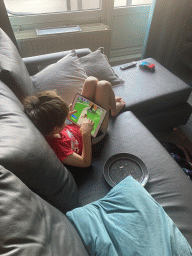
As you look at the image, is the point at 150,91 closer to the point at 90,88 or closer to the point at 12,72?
the point at 90,88

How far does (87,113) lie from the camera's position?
1.23 meters

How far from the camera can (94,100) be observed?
4.42 feet

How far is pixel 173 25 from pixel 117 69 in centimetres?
118

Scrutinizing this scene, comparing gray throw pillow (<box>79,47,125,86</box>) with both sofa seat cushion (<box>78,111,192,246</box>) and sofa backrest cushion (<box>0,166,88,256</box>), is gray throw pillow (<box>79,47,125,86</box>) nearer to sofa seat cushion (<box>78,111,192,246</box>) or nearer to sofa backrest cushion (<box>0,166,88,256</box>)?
sofa seat cushion (<box>78,111,192,246</box>)

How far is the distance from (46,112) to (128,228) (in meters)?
0.61

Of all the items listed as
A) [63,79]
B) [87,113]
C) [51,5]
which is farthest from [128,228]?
[51,5]

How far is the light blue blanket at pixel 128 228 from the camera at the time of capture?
0.64 meters

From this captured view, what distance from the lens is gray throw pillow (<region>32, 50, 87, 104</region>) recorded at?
141cm

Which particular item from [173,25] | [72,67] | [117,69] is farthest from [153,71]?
[173,25]

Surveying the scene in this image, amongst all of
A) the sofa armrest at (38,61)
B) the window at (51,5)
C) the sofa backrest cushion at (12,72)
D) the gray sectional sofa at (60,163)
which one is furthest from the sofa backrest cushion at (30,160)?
the window at (51,5)

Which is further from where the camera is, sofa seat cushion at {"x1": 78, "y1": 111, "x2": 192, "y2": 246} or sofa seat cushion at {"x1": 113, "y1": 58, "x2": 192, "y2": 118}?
sofa seat cushion at {"x1": 113, "y1": 58, "x2": 192, "y2": 118}

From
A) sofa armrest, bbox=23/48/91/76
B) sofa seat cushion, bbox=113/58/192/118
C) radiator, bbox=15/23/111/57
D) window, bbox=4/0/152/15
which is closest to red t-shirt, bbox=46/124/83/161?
sofa seat cushion, bbox=113/58/192/118

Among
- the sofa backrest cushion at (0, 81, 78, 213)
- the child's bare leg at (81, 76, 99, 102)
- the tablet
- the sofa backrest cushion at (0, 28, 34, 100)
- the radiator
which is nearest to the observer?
the sofa backrest cushion at (0, 81, 78, 213)

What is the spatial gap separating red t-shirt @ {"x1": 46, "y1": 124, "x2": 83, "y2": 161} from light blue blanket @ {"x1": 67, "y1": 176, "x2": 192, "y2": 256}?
0.30 metres
